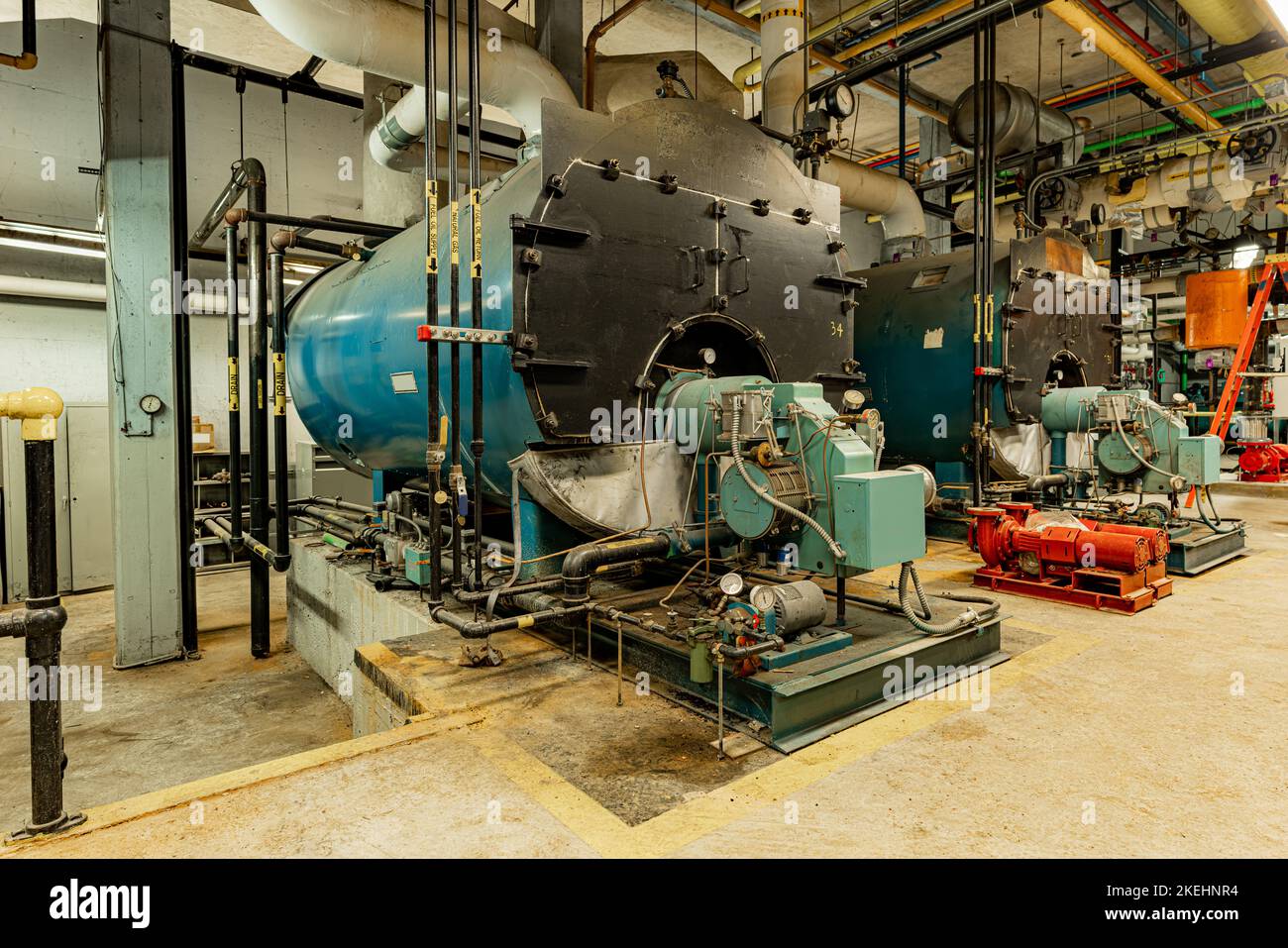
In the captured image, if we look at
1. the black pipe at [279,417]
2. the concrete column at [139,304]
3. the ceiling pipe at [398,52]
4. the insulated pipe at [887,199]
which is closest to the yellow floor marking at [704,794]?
the ceiling pipe at [398,52]

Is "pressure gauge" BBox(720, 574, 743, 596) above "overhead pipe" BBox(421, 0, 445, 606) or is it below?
below

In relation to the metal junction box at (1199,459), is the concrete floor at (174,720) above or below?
below

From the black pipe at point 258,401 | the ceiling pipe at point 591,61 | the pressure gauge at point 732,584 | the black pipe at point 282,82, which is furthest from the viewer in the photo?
the black pipe at point 282,82

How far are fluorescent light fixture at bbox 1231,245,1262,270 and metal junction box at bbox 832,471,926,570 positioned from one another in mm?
11139

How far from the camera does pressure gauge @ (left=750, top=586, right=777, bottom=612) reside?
2.24 meters

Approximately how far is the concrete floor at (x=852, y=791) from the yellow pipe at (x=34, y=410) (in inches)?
33.1

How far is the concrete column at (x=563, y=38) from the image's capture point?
4402 mm

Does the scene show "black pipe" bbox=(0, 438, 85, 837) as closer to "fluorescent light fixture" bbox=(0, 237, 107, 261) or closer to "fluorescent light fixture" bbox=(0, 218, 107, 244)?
"fluorescent light fixture" bbox=(0, 218, 107, 244)

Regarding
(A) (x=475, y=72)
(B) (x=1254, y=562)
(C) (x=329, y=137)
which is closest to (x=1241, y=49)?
(B) (x=1254, y=562)

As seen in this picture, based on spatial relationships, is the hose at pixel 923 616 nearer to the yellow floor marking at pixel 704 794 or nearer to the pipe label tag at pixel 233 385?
the yellow floor marking at pixel 704 794

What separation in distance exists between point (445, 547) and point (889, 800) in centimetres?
244

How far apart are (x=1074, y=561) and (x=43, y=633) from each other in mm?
4014

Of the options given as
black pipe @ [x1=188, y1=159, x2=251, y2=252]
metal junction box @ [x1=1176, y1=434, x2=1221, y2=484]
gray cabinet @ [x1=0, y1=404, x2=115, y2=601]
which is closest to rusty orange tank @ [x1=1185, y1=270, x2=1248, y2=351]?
metal junction box @ [x1=1176, y1=434, x2=1221, y2=484]

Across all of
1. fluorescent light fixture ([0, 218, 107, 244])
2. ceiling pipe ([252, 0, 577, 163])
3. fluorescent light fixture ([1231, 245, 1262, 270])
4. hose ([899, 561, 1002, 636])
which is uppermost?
fluorescent light fixture ([1231, 245, 1262, 270])
